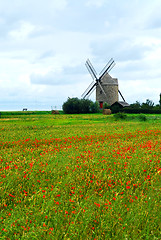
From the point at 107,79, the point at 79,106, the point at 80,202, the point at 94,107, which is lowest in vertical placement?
the point at 80,202

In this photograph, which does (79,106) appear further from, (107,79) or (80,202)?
(80,202)

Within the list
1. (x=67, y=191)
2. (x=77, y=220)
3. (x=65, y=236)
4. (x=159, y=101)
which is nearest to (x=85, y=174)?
(x=67, y=191)

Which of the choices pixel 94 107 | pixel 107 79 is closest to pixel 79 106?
pixel 94 107

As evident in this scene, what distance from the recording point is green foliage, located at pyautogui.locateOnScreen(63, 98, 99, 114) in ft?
244

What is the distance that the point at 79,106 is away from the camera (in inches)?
2933

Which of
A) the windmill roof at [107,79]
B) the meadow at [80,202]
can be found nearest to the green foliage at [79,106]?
the windmill roof at [107,79]

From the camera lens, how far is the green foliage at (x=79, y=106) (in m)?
74.2

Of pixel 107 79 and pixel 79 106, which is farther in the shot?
pixel 107 79

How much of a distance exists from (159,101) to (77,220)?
269 feet

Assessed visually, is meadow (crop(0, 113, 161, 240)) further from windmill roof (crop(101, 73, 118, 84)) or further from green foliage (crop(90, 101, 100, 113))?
windmill roof (crop(101, 73, 118, 84))

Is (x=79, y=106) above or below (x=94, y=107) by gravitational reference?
above

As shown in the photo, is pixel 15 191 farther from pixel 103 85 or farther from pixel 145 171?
pixel 103 85

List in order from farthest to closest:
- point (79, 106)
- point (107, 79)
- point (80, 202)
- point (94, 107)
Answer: point (107, 79), point (79, 106), point (94, 107), point (80, 202)

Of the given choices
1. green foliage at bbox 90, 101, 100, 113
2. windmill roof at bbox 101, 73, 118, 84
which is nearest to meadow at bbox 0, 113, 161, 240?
green foliage at bbox 90, 101, 100, 113
